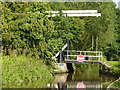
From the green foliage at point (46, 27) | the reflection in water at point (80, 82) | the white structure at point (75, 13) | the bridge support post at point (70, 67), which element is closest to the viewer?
the reflection in water at point (80, 82)

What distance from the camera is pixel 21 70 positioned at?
18.3 metres

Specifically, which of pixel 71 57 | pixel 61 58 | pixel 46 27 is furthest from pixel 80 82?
pixel 71 57

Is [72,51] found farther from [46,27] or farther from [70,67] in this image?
[46,27]

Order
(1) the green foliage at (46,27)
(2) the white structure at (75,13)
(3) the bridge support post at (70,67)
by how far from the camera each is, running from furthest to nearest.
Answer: (3) the bridge support post at (70,67) < (2) the white structure at (75,13) < (1) the green foliage at (46,27)

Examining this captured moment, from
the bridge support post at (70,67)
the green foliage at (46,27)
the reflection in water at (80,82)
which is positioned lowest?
the reflection in water at (80,82)

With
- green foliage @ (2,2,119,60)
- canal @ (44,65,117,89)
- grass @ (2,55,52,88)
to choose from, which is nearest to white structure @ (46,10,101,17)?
green foliage @ (2,2,119,60)

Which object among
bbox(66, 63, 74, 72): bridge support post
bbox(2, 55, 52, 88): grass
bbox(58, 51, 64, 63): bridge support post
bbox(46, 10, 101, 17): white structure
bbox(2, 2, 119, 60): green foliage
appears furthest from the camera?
bbox(66, 63, 74, 72): bridge support post

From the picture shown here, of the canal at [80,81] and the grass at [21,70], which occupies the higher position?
the grass at [21,70]

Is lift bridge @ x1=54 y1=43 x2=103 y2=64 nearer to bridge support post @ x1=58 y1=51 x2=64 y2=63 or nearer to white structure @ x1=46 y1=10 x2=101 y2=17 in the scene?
bridge support post @ x1=58 y1=51 x2=64 y2=63

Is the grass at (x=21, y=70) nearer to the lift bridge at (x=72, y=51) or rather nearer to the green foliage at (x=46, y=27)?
the green foliage at (x=46, y=27)

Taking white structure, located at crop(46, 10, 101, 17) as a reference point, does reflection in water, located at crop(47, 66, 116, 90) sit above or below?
below

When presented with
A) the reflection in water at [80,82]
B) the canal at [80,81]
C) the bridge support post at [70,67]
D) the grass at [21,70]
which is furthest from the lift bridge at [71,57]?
the grass at [21,70]

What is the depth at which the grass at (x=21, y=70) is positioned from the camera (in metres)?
17.1

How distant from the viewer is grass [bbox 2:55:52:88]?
17.1m
